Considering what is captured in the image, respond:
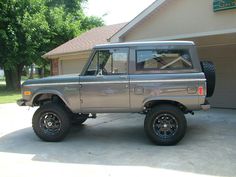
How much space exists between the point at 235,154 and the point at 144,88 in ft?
7.53

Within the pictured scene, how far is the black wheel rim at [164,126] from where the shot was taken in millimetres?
7732

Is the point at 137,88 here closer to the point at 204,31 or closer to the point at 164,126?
the point at 164,126

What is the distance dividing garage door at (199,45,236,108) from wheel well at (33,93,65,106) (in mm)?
7321

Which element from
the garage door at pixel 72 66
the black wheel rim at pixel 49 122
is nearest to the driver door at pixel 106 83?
the black wheel rim at pixel 49 122

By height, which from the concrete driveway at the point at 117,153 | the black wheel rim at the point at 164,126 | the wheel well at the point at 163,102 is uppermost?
the wheel well at the point at 163,102

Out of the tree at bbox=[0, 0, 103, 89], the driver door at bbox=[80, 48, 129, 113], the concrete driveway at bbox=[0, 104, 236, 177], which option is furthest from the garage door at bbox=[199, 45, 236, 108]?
the tree at bbox=[0, 0, 103, 89]

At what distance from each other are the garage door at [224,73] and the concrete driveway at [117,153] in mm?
3062

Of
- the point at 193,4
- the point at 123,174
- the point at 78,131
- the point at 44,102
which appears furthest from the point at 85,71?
the point at 193,4

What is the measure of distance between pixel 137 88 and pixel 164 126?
40.2 inches

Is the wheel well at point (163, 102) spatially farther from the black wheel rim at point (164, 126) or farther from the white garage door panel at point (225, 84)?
the white garage door panel at point (225, 84)

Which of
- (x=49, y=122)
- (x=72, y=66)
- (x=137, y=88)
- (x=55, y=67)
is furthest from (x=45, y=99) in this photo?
(x=55, y=67)

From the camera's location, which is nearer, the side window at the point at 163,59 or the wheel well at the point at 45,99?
the side window at the point at 163,59

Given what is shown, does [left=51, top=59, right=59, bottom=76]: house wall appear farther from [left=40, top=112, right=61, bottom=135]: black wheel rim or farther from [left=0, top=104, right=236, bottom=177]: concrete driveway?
[left=40, top=112, right=61, bottom=135]: black wheel rim

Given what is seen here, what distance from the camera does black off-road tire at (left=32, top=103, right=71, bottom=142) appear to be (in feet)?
27.1
